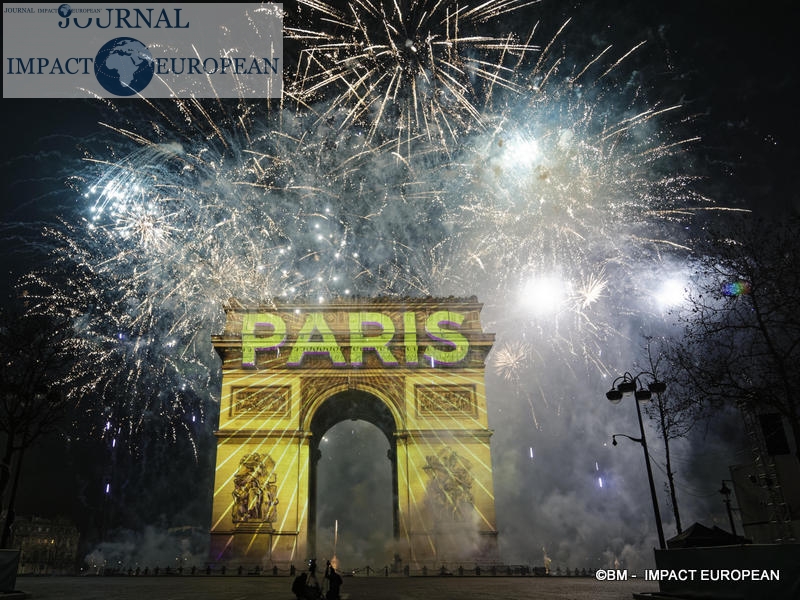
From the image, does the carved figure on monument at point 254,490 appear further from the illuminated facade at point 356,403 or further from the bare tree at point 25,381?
the bare tree at point 25,381

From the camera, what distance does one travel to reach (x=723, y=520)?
3381cm

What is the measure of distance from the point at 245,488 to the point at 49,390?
1127 cm

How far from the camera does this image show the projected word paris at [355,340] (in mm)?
26766

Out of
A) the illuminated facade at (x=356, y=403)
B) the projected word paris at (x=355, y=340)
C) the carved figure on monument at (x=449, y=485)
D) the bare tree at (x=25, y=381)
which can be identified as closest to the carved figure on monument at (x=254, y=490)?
the illuminated facade at (x=356, y=403)

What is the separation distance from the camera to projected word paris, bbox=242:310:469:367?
26766 millimetres

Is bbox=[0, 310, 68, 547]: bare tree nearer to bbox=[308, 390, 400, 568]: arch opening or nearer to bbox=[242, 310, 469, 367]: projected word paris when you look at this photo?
bbox=[242, 310, 469, 367]: projected word paris

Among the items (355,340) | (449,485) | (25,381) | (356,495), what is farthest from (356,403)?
(356,495)

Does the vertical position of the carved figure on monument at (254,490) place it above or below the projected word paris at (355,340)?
below

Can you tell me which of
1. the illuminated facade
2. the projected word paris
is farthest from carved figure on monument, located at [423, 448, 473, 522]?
the projected word paris

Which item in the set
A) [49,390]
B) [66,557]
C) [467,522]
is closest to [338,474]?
[66,557]

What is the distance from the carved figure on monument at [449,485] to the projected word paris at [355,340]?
4.32 m

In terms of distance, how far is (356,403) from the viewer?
28984 mm

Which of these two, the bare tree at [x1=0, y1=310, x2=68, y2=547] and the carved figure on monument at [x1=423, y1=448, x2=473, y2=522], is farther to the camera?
the carved figure on monument at [x1=423, y1=448, x2=473, y2=522]

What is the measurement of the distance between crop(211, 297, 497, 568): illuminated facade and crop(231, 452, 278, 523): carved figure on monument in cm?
4
